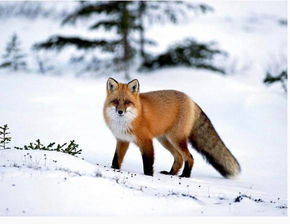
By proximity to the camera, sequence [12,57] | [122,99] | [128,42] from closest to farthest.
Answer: [122,99], [12,57], [128,42]

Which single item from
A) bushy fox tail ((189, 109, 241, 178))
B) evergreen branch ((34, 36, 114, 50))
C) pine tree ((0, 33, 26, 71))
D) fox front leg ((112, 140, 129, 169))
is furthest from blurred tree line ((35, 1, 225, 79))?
fox front leg ((112, 140, 129, 169))

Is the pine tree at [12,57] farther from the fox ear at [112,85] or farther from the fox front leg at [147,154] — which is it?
the fox front leg at [147,154]

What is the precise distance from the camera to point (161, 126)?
6227 mm

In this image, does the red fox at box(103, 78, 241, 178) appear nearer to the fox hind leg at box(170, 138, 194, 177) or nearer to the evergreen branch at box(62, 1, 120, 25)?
the fox hind leg at box(170, 138, 194, 177)

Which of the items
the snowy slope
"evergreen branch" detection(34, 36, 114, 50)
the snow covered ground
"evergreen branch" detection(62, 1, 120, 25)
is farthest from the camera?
"evergreen branch" detection(62, 1, 120, 25)

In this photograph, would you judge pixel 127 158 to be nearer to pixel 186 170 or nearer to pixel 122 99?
pixel 186 170

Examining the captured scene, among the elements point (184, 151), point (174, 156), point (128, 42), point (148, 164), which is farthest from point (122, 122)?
point (128, 42)

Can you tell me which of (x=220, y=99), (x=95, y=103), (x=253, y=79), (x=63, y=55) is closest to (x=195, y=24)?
(x=253, y=79)

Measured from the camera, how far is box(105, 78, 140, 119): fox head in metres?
5.68

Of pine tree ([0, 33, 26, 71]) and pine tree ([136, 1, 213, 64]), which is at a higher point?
pine tree ([136, 1, 213, 64])

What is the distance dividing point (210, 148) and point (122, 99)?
1625 millimetres

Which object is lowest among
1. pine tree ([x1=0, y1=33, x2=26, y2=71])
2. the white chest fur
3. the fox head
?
the white chest fur

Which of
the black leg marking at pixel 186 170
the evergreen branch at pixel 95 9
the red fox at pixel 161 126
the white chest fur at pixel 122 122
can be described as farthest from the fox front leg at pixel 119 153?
the evergreen branch at pixel 95 9

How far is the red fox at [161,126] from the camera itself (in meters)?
5.80
